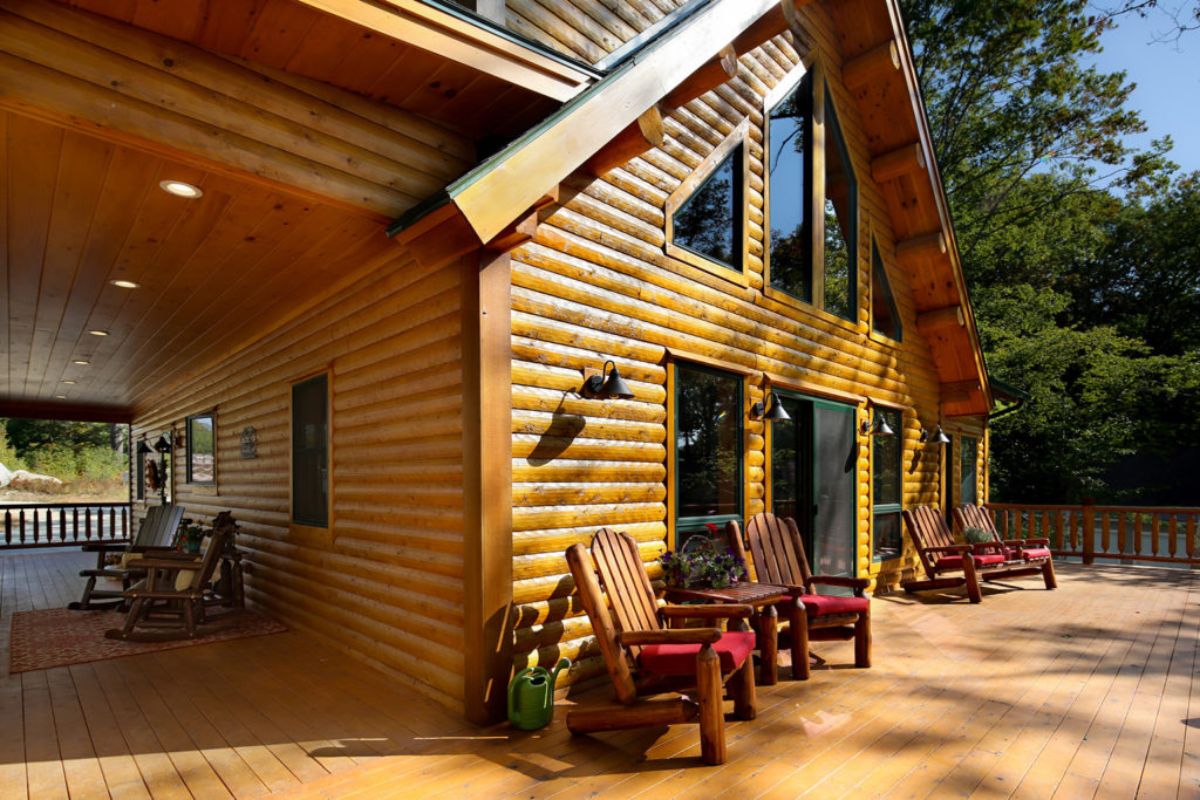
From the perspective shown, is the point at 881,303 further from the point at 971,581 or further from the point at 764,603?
the point at 764,603

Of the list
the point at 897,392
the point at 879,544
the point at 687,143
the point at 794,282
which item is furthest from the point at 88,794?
the point at 897,392

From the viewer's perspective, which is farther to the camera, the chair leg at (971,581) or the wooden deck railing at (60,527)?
the wooden deck railing at (60,527)

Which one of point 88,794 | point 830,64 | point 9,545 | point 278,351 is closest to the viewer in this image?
point 88,794

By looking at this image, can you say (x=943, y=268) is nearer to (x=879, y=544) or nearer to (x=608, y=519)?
(x=879, y=544)

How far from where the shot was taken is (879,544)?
737 cm

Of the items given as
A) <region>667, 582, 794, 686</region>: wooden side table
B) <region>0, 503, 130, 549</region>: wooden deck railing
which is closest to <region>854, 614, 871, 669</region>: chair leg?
<region>667, 582, 794, 686</region>: wooden side table

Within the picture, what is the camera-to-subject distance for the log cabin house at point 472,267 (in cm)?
287

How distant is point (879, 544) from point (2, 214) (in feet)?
25.7

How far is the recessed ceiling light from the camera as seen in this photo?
10.5 ft

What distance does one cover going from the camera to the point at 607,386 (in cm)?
384

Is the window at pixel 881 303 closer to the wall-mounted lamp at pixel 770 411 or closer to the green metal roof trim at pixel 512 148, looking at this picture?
the wall-mounted lamp at pixel 770 411

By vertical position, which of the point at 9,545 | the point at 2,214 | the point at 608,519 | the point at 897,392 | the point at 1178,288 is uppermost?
the point at 1178,288

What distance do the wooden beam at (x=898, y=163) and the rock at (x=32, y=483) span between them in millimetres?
26928

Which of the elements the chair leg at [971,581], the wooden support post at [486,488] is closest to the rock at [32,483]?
the wooden support post at [486,488]
